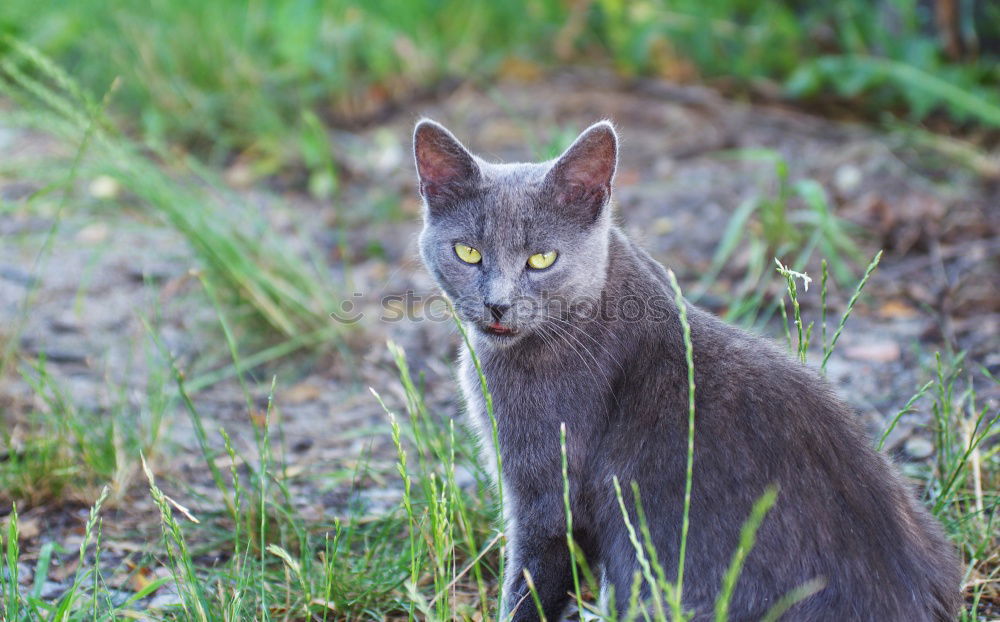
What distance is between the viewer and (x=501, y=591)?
91.6 inches

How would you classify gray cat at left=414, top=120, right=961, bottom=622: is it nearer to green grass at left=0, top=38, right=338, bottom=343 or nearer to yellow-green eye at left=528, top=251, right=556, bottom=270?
yellow-green eye at left=528, top=251, right=556, bottom=270

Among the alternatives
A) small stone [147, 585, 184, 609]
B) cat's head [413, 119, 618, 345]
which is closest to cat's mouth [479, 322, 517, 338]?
cat's head [413, 119, 618, 345]

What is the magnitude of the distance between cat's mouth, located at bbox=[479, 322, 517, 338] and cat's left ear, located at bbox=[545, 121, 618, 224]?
0.37m

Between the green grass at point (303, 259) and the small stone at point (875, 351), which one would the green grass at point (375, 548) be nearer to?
the green grass at point (303, 259)

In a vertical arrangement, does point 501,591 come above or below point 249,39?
below

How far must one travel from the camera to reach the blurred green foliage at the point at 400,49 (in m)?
5.43

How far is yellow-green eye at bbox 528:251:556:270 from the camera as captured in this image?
2523 mm

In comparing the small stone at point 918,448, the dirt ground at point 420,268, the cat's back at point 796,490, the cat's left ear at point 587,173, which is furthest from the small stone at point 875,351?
the cat's left ear at point 587,173

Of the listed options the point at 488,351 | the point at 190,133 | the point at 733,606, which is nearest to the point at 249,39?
the point at 190,133

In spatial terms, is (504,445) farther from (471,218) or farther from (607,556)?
(471,218)

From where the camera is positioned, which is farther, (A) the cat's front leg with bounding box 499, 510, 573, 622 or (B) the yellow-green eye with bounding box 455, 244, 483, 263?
(B) the yellow-green eye with bounding box 455, 244, 483, 263

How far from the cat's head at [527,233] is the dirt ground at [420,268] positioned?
17.7 inches

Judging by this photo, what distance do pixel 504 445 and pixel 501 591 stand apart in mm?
358

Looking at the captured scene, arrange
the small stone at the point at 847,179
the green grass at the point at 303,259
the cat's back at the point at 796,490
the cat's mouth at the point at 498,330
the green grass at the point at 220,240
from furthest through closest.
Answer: the small stone at the point at 847,179 < the green grass at the point at 220,240 < the cat's mouth at the point at 498,330 < the green grass at the point at 303,259 < the cat's back at the point at 796,490
